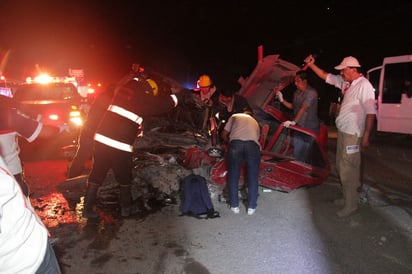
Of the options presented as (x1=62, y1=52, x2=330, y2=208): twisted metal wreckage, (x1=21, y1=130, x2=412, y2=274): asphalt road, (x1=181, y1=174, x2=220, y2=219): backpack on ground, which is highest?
(x1=62, y1=52, x2=330, y2=208): twisted metal wreckage

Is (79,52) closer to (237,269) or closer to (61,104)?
(61,104)

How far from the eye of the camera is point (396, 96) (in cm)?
1115

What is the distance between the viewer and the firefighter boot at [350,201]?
4.46 meters

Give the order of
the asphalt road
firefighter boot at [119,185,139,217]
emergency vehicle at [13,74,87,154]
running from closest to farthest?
the asphalt road → firefighter boot at [119,185,139,217] → emergency vehicle at [13,74,87,154]

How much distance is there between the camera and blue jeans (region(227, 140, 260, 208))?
468 centimetres

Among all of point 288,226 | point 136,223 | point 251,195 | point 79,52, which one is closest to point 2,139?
point 136,223

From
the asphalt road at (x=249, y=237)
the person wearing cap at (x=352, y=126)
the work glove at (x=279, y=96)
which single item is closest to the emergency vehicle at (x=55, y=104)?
the asphalt road at (x=249, y=237)

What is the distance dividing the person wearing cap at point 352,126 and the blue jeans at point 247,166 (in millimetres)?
1066

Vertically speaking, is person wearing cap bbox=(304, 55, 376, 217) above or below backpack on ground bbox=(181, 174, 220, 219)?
above

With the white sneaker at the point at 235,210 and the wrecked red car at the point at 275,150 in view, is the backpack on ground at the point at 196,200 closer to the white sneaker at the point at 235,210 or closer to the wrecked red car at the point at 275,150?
the white sneaker at the point at 235,210

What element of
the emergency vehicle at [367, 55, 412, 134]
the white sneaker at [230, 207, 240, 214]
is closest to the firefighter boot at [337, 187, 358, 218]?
the white sneaker at [230, 207, 240, 214]

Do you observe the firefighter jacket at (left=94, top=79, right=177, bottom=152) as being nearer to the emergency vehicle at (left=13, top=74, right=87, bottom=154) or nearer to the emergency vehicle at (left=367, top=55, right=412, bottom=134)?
the emergency vehicle at (left=13, top=74, right=87, bottom=154)

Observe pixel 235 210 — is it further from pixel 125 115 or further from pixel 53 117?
pixel 53 117

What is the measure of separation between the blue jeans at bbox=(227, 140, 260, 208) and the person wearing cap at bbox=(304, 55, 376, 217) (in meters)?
1.07
